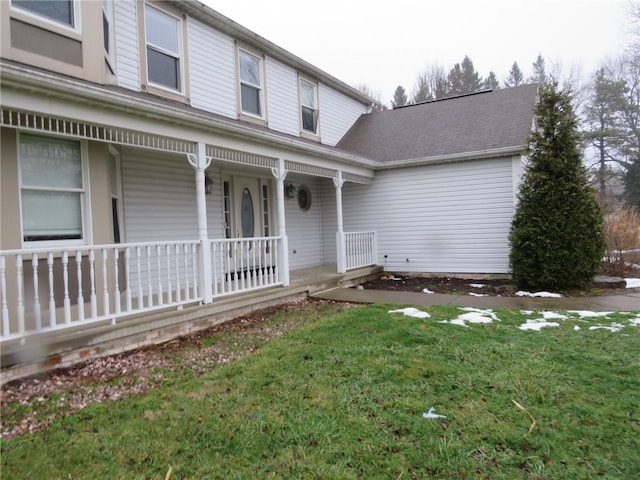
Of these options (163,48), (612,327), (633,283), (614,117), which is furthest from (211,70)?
(614,117)

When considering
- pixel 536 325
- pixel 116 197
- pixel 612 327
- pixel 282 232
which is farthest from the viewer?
pixel 282 232

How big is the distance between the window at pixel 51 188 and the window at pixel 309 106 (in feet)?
23.4

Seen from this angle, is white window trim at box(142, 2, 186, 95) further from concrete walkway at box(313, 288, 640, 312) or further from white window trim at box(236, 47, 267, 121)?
concrete walkway at box(313, 288, 640, 312)

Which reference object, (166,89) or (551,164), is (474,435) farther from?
(166,89)

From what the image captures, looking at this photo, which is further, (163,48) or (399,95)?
(399,95)

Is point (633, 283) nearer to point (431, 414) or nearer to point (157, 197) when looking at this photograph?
point (431, 414)

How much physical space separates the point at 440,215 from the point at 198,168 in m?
6.40

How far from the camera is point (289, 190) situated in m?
10.3

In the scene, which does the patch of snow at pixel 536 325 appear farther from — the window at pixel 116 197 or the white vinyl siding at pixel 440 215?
the window at pixel 116 197

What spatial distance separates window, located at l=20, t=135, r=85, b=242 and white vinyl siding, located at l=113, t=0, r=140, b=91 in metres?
2.52

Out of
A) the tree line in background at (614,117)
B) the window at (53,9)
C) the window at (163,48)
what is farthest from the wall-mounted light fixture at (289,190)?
the tree line in background at (614,117)

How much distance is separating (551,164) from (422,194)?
3199 millimetres

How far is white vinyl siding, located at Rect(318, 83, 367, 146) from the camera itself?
39.3 feet

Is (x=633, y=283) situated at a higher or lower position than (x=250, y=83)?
lower
